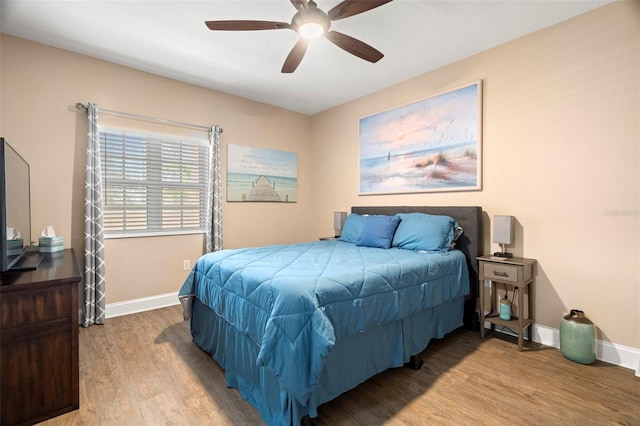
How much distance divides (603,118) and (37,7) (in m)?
4.53

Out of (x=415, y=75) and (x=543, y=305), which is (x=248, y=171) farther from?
(x=543, y=305)

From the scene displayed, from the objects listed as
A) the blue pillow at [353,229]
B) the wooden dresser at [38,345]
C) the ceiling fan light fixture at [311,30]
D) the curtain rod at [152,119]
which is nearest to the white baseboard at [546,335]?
the wooden dresser at [38,345]

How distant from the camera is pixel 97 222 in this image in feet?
9.68

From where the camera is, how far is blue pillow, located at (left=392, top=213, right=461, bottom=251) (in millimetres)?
2807

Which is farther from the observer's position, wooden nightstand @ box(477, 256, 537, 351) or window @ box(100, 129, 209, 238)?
window @ box(100, 129, 209, 238)

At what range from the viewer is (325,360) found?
1564 mm

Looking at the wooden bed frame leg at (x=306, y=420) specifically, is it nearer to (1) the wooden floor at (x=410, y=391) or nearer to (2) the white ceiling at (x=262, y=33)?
(1) the wooden floor at (x=410, y=391)

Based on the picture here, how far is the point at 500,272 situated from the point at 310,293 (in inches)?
75.3

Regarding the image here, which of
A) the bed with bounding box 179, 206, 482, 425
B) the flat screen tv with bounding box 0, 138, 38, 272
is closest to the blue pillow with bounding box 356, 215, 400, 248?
the bed with bounding box 179, 206, 482, 425

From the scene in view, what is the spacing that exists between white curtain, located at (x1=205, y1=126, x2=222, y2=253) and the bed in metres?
1.27

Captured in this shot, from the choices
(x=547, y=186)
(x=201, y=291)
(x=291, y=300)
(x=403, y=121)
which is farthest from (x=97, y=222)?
(x=547, y=186)

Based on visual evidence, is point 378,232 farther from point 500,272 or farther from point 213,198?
point 213,198

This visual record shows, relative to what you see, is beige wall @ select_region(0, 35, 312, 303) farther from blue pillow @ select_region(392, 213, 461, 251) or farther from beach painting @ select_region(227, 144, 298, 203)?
blue pillow @ select_region(392, 213, 461, 251)

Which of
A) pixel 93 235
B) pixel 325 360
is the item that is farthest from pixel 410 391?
pixel 93 235
